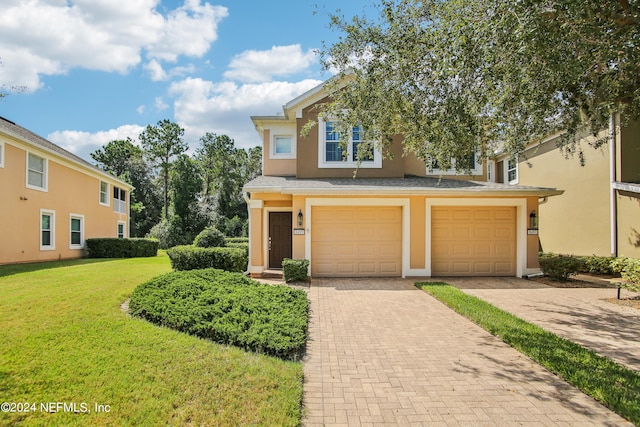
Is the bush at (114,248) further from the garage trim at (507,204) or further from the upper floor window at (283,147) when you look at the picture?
the garage trim at (507,204)

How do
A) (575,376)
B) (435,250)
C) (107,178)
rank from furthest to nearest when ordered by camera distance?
(107,178) < (435,250) < (575,376)

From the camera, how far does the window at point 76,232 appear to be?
683 inches

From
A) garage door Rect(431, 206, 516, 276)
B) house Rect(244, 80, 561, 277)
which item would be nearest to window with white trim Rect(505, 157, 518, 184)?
house Rect(244, 80, 561, 277)

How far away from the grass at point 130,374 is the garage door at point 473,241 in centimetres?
886

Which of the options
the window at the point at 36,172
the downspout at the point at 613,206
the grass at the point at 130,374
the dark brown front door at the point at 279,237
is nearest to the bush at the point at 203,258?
the dark brown front door at the point at 279,237

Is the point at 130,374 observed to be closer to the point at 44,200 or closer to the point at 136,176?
the point at 44,200

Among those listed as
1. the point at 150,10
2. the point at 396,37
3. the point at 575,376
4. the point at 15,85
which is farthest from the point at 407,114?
the point at 15,85

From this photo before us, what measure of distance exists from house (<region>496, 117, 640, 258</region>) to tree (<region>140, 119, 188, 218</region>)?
104 ft

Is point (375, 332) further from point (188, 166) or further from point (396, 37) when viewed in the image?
point (188, 166)

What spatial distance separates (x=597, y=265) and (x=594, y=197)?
9.20 ft

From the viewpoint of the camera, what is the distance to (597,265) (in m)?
12.2

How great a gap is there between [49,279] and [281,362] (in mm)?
8409

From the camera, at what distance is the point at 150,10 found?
8.59 metres

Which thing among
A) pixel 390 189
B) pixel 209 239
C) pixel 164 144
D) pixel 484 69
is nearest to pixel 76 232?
pixel 209 239
